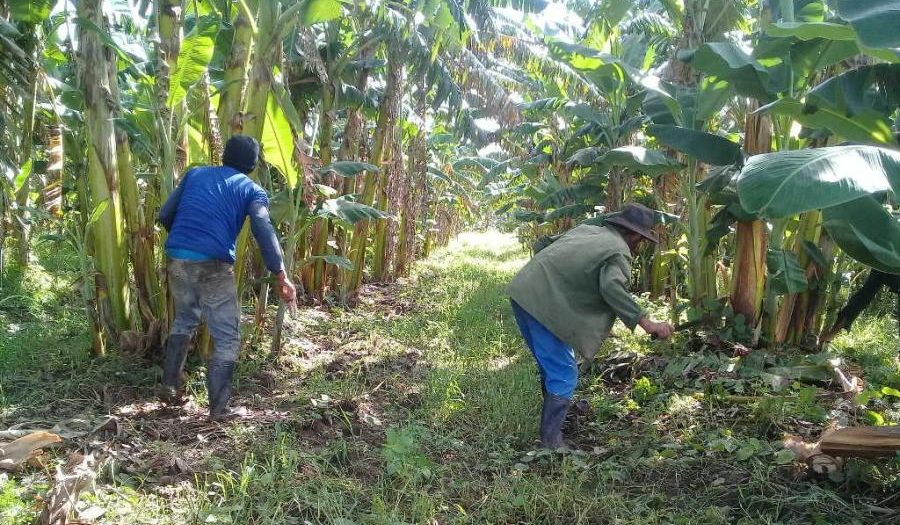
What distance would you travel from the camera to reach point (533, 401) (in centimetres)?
454

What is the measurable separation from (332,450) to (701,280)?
4.12 m

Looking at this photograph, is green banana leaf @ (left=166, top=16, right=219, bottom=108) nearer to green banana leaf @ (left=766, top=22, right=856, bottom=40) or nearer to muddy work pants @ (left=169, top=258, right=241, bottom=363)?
muddy work pants @ (left=169, top=258, right=241, bottom=363)

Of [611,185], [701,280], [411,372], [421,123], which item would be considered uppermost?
[421,123]

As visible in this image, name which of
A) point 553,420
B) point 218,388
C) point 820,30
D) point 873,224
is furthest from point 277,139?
point 873,224

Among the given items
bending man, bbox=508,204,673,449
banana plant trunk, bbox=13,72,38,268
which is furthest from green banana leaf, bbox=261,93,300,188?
bending man, bbox=508,204,673,449

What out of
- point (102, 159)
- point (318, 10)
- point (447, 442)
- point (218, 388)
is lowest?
point (447, 442)

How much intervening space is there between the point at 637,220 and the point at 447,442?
1.80m

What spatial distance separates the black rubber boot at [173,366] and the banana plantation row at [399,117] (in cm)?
69

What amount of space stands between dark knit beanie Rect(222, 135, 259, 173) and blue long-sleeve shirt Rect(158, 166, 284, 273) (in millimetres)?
67

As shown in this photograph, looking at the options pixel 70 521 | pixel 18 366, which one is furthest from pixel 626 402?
pixel 18 366

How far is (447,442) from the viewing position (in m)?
3.82

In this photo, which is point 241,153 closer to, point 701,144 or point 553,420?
point 553,420

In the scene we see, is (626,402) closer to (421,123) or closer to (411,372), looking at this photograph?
(411,372)

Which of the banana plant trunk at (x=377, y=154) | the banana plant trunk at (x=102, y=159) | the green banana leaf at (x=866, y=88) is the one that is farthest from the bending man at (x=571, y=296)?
the banana plant trunk at (x=377, y=154)
